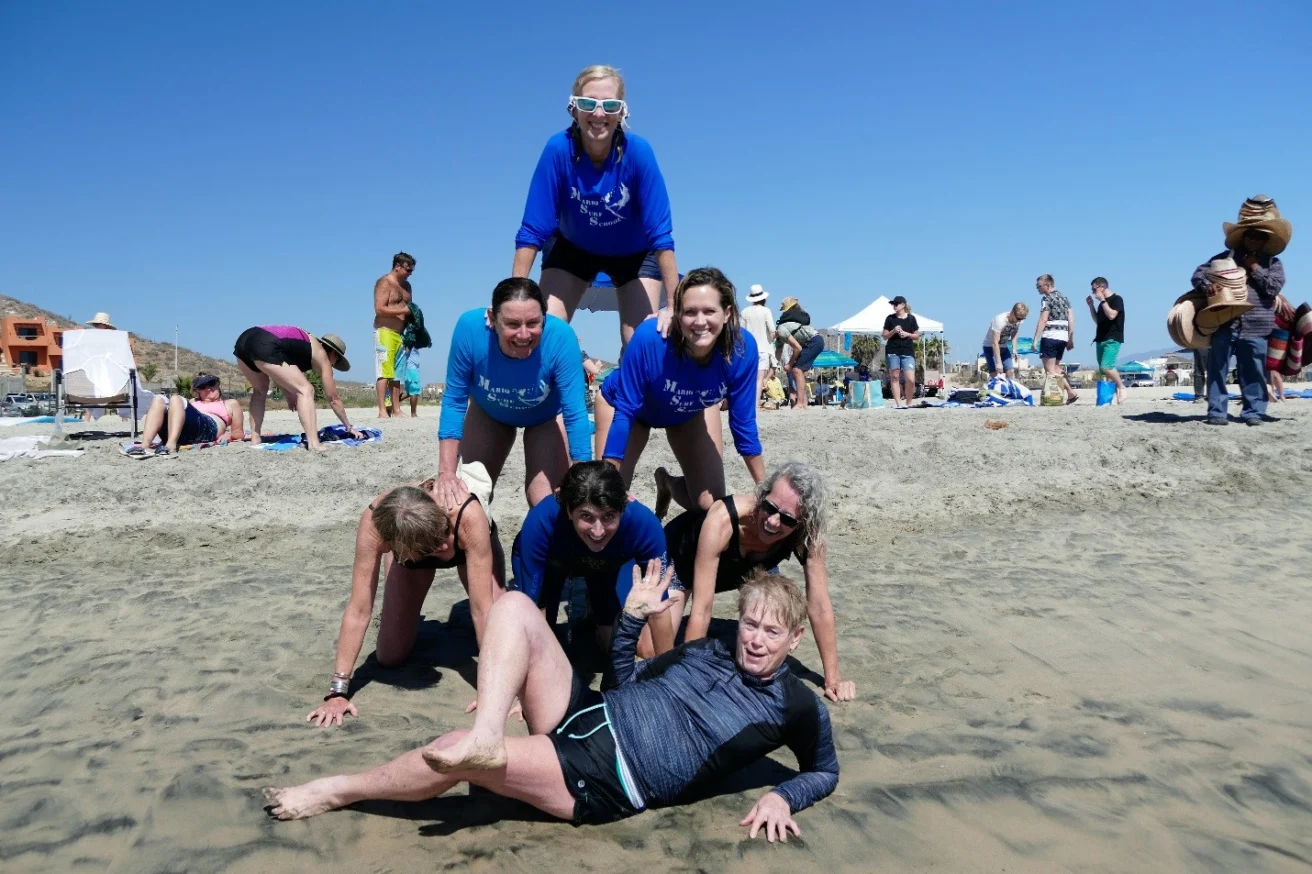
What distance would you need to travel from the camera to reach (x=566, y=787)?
2803mm

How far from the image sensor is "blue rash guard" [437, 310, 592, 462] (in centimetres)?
444

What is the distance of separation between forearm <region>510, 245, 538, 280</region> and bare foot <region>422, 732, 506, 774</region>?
2.91m

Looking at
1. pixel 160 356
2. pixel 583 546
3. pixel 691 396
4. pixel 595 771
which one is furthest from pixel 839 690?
pixel 160 356

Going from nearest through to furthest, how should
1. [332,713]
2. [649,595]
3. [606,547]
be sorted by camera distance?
1. [649,595]
2. [332,713]
3. [606,547]

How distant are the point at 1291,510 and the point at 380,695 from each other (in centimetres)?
727

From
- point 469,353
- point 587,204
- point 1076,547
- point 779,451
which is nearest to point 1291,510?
point 1076,547

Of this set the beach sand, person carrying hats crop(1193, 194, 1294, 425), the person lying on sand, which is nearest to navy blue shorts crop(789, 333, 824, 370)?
the beach sand

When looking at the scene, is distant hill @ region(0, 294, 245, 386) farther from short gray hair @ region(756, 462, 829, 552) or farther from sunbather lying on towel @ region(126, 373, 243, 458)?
short gray hair @ region(756, 462, 829, 552)

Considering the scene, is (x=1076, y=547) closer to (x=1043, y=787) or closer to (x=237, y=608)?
(x=1043, y=787)

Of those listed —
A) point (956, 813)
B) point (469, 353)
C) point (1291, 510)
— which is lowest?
point (956, 813)

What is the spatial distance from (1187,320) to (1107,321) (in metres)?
2.58

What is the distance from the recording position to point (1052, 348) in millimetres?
11852

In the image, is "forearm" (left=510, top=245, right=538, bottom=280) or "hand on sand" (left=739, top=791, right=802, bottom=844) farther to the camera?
"forearm" (left=510, top=245, right=538, bottom=280)

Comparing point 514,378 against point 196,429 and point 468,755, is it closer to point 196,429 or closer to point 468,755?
point 468,755
